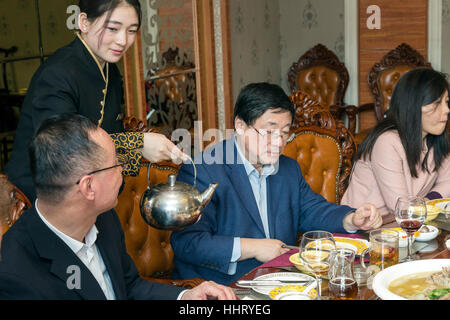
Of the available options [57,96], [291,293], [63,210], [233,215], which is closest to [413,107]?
[233,215]

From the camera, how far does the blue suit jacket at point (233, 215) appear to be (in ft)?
5.77

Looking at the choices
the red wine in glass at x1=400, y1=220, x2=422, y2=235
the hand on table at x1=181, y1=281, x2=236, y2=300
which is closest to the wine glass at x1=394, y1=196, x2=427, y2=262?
the red wine in glass at x1=400, y1=220, x2=422, y2=235

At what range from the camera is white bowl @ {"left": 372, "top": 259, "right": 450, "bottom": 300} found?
123 centimetres

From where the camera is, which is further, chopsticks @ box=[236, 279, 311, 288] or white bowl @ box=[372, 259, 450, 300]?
chopsticks @ box=[236, 279, 311, 288]

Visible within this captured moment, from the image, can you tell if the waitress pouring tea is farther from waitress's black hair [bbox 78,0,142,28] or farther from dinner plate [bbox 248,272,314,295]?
dinner plate [bbox 248,272,314,295]

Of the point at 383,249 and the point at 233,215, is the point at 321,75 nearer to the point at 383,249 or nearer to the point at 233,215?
the point at 233,215

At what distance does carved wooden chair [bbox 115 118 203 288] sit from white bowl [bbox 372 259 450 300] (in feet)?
2.78

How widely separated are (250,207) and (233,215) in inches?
2.8

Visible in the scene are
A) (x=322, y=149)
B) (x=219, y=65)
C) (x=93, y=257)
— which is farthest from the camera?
(x=219, y=65)

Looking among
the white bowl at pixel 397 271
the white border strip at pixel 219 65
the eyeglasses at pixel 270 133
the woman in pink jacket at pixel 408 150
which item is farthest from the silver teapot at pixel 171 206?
the white border strip at pixel 219 65

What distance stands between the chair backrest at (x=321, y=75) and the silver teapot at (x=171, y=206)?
144 inches

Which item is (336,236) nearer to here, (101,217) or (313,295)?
(313,295)

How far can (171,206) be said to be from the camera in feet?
4.33

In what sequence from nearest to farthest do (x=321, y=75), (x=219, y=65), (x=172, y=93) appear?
1. (x=172, y=93)
2. (x=219, y=65)
3. (x=321, y=75)
